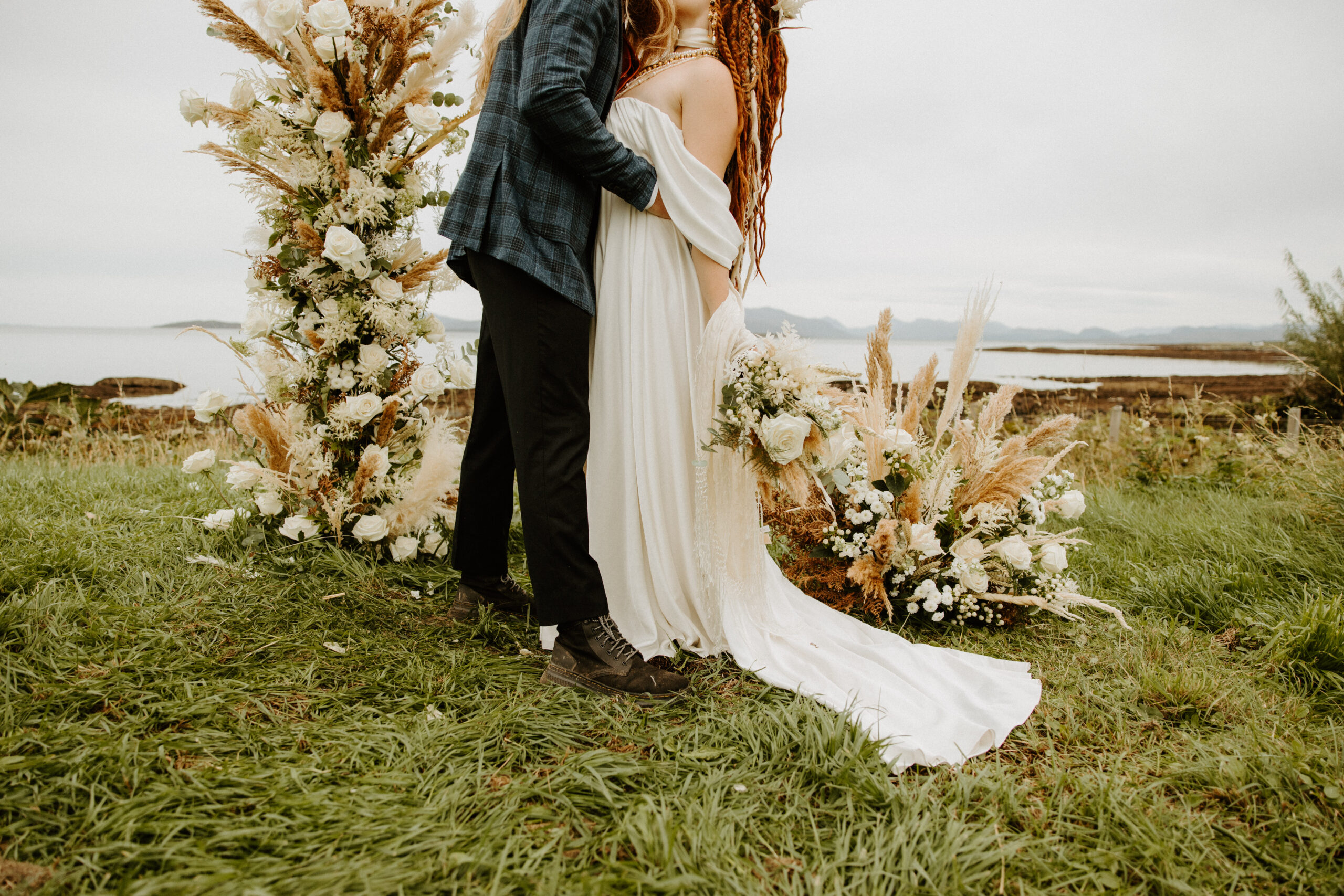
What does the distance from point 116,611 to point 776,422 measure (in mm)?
2233

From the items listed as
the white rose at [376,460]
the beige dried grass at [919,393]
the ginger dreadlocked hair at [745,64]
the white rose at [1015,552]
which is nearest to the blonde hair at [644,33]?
the ginger dreadlocked hair at [745,64]

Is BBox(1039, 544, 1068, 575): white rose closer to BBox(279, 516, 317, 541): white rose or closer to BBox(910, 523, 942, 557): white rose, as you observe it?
BBox(910, 523, 942, 557): white rose

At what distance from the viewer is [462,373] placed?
9.86ft

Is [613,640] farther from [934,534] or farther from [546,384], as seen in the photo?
[934,534]

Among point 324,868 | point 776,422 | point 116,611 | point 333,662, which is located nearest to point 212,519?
point 116,611

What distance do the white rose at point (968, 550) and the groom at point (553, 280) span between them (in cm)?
135

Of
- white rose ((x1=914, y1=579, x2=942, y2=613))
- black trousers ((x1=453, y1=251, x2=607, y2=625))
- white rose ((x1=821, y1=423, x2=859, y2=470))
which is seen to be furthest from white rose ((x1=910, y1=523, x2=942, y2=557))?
black trousers ((x1=453, y1=251, x2=607, y2=625))

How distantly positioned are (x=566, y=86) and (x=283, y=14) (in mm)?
1527

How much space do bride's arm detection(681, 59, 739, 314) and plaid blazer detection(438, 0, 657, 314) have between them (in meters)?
0.21

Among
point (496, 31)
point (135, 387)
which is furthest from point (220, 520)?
point (135, 387)

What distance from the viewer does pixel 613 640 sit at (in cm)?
213

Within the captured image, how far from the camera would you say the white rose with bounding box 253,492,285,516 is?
2.94m

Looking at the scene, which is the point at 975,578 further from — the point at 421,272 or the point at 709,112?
the point at 421,272

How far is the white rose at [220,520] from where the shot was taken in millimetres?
3025
